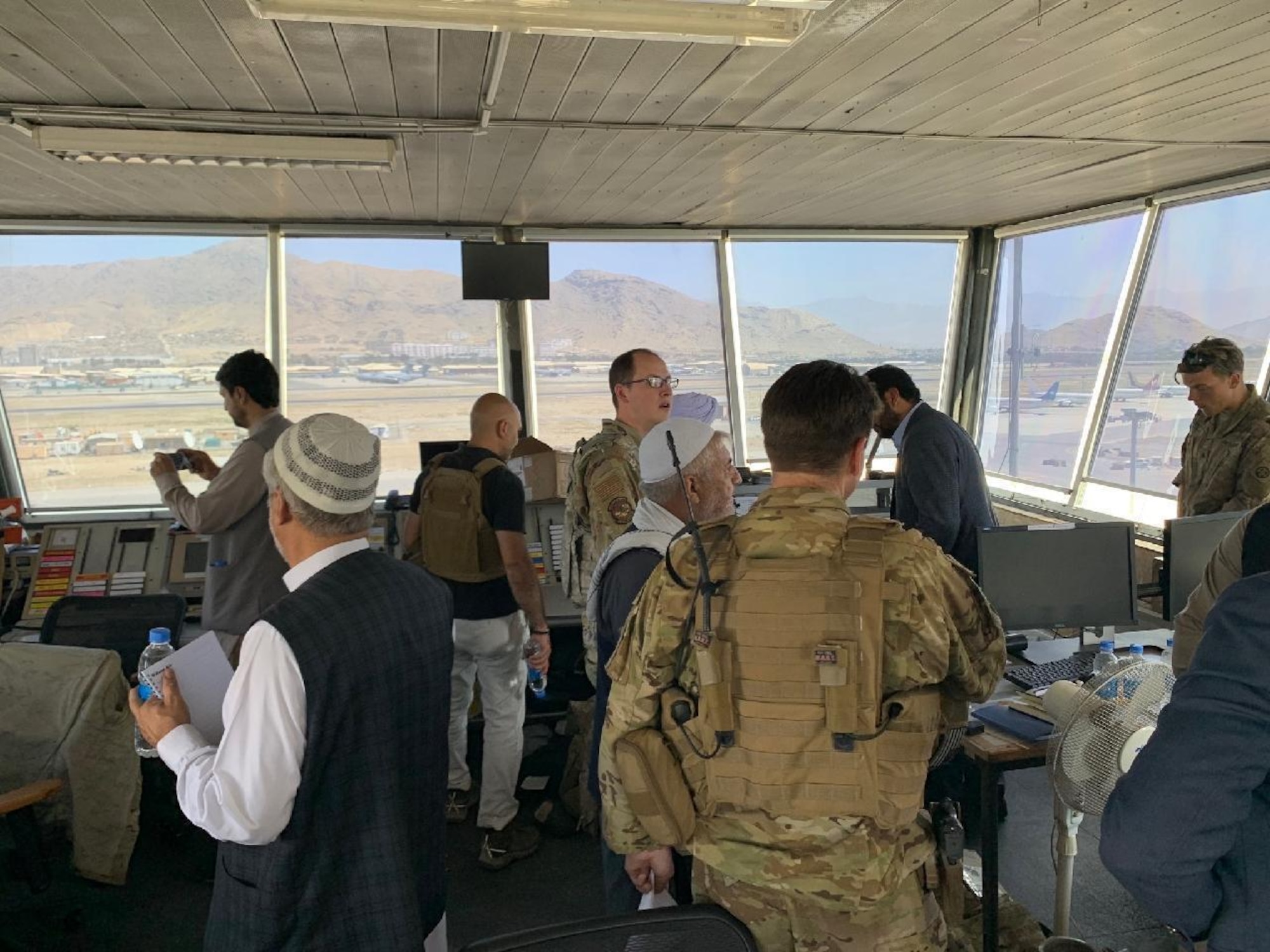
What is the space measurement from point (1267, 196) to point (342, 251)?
5646 millimetres

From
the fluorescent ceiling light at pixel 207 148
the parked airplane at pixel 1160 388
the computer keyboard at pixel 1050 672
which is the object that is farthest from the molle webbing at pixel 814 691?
the parked airplane at pixel 1160 388

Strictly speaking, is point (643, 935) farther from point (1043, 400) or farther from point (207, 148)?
point (1043, 400)

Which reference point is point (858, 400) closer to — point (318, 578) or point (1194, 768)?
point (1194, 768)

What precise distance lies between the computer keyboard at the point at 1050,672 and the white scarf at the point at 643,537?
160cm

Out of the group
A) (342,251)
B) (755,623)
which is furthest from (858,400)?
(342,251)

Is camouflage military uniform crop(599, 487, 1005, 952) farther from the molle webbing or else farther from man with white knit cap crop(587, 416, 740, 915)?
man with white knit cap crop(587, 416, 740, 915)

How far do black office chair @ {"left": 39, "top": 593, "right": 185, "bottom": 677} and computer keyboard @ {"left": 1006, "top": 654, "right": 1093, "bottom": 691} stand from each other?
9.59ft

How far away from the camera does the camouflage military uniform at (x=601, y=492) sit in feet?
9.75

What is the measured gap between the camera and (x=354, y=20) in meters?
2.31

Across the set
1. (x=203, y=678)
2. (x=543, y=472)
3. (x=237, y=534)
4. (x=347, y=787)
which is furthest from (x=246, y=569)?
(x=543, y=472)

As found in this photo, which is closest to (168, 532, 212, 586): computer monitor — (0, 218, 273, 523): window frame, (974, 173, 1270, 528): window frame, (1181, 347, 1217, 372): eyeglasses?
Answer: (0, 218, 273, 523): window frame

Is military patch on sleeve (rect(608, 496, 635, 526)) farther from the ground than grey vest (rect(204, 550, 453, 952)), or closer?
farther from the ground

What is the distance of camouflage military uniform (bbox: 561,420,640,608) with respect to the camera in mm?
2971

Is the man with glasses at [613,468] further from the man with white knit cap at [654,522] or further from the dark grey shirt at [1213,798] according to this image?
the dark grey shirt at [1213,798]
